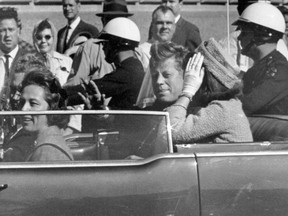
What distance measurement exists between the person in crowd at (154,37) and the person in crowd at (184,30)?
1.6 inches

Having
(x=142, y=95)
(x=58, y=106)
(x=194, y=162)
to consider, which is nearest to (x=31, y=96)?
(x=58, y=106)

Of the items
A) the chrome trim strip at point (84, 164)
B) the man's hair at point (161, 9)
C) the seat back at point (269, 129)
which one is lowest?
the chrome trim strip at point (84, 164)

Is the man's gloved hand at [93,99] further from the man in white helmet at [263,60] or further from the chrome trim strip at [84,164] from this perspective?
the man in white helmet at [263,60]

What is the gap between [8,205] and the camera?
14.5ft

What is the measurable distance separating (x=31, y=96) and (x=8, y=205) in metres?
0.84

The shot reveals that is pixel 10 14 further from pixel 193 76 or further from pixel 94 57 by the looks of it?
pixel 193 76

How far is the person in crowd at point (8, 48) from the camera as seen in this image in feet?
17.0

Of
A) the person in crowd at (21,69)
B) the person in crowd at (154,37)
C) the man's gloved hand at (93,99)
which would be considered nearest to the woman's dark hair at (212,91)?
the person in crowd at (154,37)

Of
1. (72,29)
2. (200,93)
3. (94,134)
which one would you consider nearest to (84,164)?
(94,134)

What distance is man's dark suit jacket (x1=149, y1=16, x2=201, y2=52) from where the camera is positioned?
522 cm

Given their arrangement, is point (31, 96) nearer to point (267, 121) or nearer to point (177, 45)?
point (177, 45)

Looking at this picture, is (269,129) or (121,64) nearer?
(269,129)

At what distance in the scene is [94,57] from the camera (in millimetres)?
5473

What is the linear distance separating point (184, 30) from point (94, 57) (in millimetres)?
593
